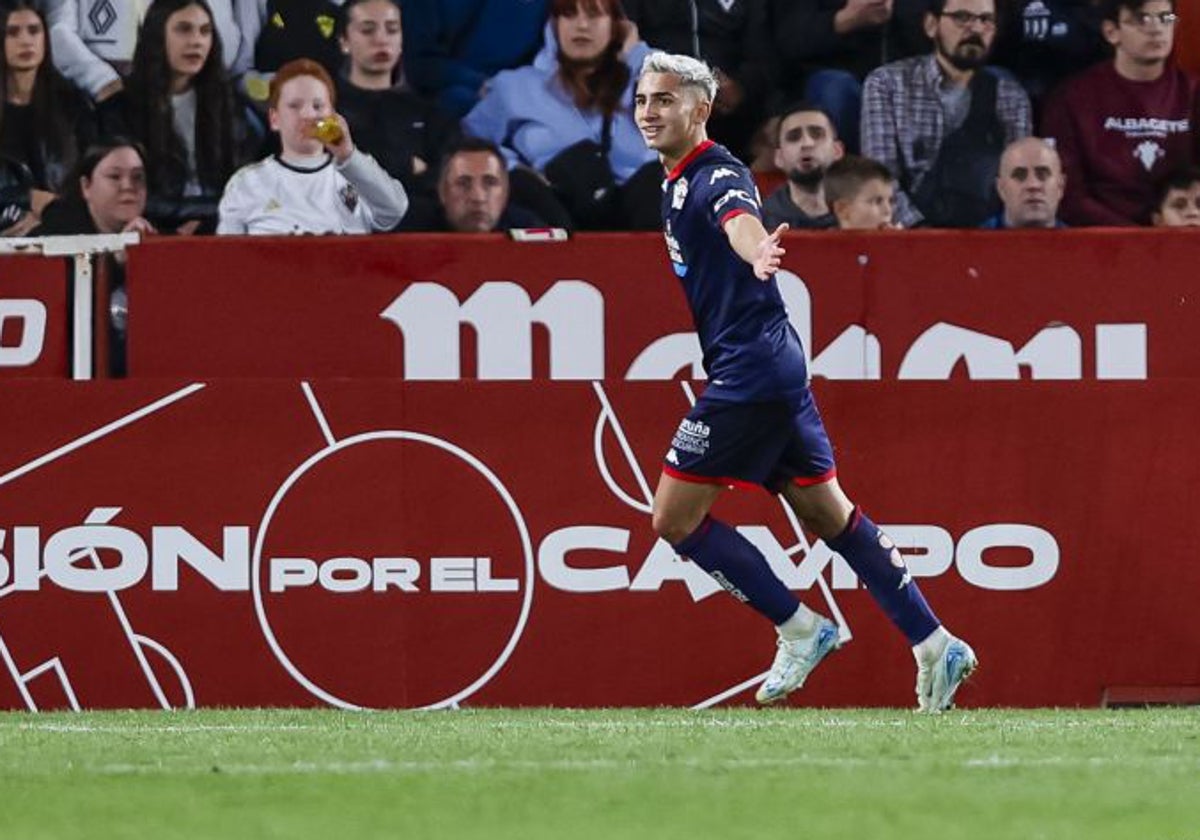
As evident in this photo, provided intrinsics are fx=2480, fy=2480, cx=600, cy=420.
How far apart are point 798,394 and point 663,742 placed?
4.90 feet

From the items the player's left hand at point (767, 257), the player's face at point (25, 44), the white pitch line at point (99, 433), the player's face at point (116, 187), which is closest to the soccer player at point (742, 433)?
the player's left hand at point (767, 257)

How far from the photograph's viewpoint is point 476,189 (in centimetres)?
1162

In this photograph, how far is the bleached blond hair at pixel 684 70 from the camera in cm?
809

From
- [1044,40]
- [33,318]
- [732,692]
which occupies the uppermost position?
[1044,40]

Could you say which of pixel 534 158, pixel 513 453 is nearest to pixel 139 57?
pixel 534 158

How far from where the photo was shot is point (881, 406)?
391 inches

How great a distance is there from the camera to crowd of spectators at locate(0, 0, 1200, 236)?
1170 centimetres

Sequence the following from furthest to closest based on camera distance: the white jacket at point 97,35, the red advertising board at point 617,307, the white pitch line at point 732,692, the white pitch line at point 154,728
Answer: the white jacket at point 97,35
the red advertising board at point 617,307
the white pitch line at point 732,692
the white pitch line at point 154,728

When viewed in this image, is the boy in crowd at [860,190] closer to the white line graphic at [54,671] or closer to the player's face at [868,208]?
the player's face at [868,208]

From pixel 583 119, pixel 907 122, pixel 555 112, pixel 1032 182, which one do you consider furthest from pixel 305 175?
pixel 1032 182

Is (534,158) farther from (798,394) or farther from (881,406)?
(798,394)

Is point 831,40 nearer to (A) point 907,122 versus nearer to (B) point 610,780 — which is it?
(A) point 907,122

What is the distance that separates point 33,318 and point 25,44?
1561 millimetres

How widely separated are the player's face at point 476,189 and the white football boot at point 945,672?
4073mm
